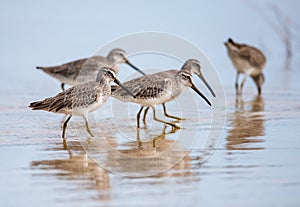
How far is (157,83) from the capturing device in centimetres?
1077

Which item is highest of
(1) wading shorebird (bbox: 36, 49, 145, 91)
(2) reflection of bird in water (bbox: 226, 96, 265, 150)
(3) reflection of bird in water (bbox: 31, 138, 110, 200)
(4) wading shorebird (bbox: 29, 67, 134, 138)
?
(1) wading shorebird (bbox: 36, 49, 145, 91)

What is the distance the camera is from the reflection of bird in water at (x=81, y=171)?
7.02 m

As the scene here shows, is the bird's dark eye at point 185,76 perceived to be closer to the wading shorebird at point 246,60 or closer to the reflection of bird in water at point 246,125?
the reflection of bird in water at point 246,125

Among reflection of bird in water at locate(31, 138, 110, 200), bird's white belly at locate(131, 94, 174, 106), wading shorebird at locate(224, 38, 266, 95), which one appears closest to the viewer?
reflection of bird in water at locate(31, 138, 110, 200)

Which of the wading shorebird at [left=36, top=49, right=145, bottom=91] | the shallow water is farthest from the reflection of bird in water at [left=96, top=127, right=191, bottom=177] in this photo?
the wading shorebird at [left=36, top=49, right=145, bottom=91]

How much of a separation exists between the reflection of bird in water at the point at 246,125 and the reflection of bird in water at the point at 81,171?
1875mm

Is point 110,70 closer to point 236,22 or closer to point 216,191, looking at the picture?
point 216,191

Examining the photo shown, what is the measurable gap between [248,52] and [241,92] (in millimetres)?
1528

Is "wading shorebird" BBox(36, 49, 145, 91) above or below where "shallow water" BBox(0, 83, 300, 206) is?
above

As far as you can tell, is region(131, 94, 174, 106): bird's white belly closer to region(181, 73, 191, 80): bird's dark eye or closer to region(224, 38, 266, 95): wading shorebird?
region(181, 73, 191, 80): bird's dark eye

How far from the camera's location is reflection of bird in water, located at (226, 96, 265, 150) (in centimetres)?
925

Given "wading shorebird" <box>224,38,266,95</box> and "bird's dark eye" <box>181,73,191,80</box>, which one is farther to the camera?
"wading shorebird" <box>224,38,266,95</box>

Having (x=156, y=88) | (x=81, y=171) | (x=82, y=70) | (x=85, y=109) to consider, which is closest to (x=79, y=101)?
(x=85, y=109)

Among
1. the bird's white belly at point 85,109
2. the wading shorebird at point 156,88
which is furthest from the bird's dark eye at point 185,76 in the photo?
the bird's white belly at point 85,109
